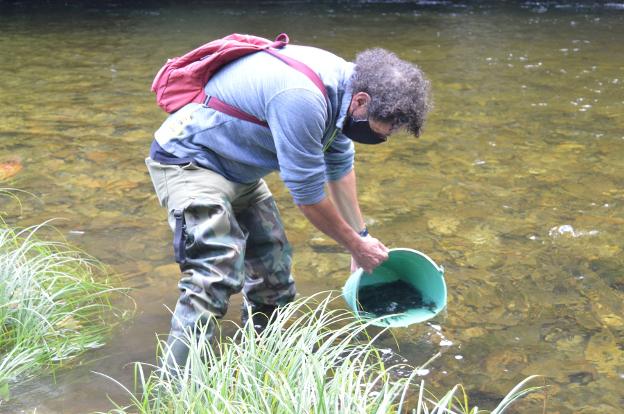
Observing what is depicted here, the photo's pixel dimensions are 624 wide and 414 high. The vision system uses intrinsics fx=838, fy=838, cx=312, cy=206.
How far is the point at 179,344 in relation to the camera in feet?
9.38

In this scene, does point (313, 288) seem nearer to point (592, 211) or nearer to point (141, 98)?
point (592, 211)

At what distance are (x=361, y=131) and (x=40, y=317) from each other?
4.47 ft

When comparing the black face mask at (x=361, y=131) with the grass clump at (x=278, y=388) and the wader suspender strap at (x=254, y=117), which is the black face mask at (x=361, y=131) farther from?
the grass clump at (x=278, y=388)

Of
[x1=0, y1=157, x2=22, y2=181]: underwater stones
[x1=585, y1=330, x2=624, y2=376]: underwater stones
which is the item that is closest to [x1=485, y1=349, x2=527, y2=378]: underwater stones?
[x1=585, y1=330, x2=624, y2=376]: underwater stones

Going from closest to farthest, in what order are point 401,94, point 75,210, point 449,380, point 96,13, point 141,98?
point 401,94, point 449,380, point 75,210, point 141,98, point 96,13

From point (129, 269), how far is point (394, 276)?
1.34 metres

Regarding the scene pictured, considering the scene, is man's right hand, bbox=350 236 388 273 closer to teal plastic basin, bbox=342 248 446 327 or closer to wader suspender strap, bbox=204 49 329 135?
teal plastic basin, bbox=342 248 446 327

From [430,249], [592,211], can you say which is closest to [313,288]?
[430,249]

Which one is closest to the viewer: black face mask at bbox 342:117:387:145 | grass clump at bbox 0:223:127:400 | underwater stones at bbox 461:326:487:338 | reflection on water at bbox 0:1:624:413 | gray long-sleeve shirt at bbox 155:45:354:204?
gray long-sleeve shirt at bbox 155:45:354:204

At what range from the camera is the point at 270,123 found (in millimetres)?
2705

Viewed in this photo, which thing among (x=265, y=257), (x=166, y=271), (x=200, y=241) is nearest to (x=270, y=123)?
(x=200, y=241)

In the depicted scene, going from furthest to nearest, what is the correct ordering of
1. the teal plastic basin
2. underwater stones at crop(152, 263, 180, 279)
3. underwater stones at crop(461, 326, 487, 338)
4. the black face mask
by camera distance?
underwater stones at crop(152, 263, 180, 279) < underwater stones at crop(461, 326, 487, 338) < the teal plastic basin < the black face mask

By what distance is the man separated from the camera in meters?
2.70

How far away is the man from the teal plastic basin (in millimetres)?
177
